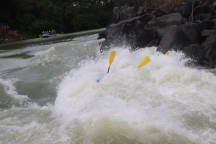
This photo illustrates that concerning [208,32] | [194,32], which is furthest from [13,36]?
[208,32]

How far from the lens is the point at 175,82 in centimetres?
486

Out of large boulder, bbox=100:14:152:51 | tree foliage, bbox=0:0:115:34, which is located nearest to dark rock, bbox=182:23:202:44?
large boulder, bbox=100:14:152:51

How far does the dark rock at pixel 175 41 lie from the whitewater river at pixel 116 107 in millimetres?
572

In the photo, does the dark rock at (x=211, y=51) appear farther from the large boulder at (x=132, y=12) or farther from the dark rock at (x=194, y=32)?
the large boulder at (x=132, y=12)

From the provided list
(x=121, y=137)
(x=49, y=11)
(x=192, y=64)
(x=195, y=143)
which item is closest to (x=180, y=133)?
(x=195, y=143)

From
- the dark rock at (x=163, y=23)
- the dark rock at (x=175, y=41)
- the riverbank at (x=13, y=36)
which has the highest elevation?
the dark rock at (x=163, y=23)

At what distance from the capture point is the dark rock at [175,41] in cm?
734

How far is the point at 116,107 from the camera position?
12.7ft

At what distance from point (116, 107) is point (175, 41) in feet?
14.3

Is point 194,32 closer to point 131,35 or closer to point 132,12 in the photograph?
point 131,35

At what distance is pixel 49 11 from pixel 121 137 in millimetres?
27263

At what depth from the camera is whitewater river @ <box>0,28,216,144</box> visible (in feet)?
10.4

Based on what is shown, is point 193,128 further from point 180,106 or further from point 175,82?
point 175,82

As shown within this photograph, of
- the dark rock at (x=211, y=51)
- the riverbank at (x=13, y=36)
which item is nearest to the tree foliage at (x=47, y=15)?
the riverbank at (x=13, y=36)
